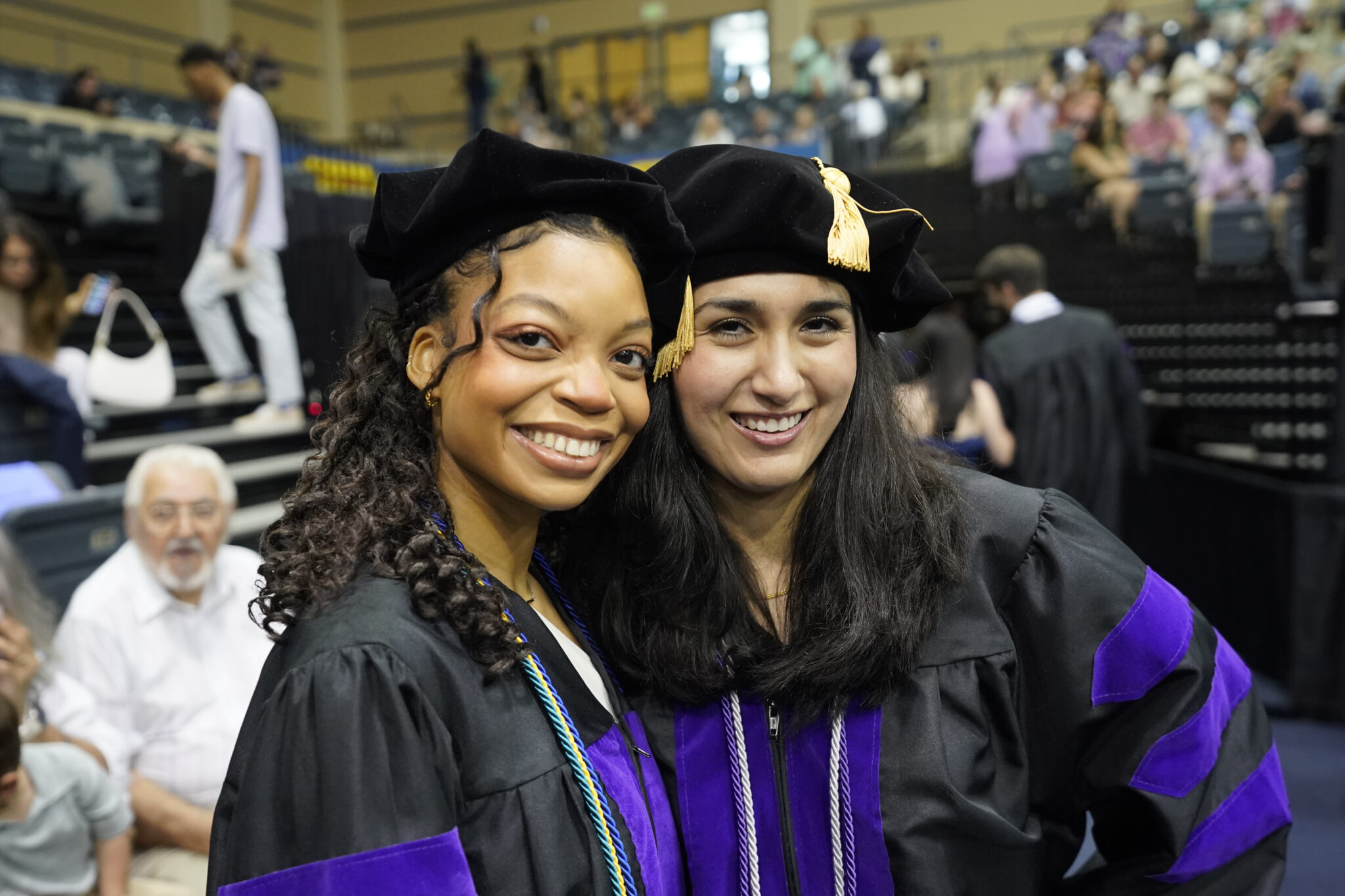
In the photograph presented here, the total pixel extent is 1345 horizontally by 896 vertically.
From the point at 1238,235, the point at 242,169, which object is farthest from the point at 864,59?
the point at 242,169

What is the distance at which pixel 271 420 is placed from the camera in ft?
19.6

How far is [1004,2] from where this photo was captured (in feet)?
52.3

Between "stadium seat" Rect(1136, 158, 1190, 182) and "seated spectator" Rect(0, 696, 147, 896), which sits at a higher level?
"stadium seat" Rect(1136, 158, 1190, 182)

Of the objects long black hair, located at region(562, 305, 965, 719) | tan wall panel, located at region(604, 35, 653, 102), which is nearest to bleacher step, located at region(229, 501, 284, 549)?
long black hair, located at region(562, 305, 965, 719)

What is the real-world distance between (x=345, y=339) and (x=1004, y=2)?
43.2ft

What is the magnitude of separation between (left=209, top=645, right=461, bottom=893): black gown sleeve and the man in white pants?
15.8ft

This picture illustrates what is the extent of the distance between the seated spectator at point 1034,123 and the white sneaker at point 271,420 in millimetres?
7977

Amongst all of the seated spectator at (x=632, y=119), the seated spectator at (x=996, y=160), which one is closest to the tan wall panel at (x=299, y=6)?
the seated spectator at (x=632, y=119)

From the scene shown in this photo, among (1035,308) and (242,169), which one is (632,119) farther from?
(1035,308)

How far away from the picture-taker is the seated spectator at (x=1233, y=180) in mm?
7996

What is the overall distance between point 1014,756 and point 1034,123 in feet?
35.4

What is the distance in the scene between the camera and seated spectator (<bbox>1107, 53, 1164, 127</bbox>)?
36.9 feet

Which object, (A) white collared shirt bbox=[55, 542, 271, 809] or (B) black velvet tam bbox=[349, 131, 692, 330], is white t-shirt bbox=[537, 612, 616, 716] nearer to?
(B) black velvet tam bbox=[349, 131, 692, 330]

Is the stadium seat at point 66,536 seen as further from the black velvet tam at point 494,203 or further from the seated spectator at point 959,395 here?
the seated spectator at point 959,395
